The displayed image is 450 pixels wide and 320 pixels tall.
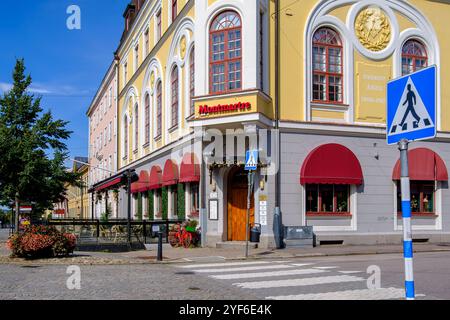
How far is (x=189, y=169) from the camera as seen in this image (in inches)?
931

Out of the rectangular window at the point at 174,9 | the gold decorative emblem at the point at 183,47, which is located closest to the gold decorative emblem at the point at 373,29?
the gold decorative emblem at the point at 183,47

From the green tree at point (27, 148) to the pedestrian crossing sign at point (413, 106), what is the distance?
69.2 ft

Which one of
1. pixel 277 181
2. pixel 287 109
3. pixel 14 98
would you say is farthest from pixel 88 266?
pixel 14 98

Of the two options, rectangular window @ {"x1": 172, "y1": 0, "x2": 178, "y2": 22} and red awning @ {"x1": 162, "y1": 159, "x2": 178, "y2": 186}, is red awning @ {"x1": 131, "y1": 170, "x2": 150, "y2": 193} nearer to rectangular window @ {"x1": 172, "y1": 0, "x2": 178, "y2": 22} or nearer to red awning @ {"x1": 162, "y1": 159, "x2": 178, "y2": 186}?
red awning @ {"x1": 162, "y1": 159, "x2": 178, "y2": 186}

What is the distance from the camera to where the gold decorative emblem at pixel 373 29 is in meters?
24.2

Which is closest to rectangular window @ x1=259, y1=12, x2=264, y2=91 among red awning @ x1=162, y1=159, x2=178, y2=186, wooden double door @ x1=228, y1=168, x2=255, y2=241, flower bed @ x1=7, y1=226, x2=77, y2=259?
wooden double door @ x1=228, y1=168, x2=255, y2=241

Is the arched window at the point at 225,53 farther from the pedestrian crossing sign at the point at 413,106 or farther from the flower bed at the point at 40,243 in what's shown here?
the pedestrian crossing sign at the point at 413,106

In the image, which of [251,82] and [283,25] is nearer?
[251,82]

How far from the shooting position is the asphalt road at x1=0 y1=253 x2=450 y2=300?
10062 mm

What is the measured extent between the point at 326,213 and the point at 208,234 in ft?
15.7

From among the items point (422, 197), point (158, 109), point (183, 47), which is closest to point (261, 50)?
point (183, 47)

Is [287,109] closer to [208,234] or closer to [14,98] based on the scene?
[208,234]
